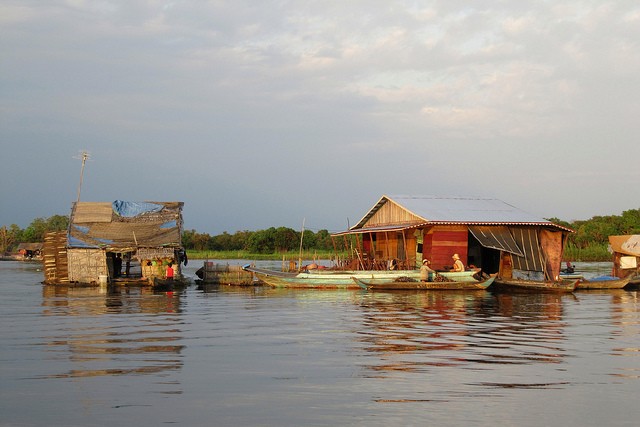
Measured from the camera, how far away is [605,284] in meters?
30.3

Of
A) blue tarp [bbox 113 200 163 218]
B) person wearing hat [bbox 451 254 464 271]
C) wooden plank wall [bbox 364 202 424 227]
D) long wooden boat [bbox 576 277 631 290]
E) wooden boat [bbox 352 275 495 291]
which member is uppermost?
blue tarp [bbox 113 200 163 218]

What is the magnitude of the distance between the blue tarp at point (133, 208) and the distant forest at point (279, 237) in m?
26.5

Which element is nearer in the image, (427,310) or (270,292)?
(427,310)

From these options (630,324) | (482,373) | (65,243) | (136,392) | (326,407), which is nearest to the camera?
(326,407)

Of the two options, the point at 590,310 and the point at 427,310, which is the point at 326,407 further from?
the point at 590,310

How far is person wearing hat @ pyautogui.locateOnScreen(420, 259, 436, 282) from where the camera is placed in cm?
2827

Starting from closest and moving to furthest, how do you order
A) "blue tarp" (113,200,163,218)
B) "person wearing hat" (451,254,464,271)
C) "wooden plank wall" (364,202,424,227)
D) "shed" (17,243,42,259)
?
"person wearing hat" (451,254,464,271), "wooden plank wall" (364,202,424,227), "blue tarp" (113,200,163,218), "shed" (17,243,42,259)

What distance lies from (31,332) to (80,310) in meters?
5.36

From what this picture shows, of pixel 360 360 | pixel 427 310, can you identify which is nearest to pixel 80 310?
pixel 427 310

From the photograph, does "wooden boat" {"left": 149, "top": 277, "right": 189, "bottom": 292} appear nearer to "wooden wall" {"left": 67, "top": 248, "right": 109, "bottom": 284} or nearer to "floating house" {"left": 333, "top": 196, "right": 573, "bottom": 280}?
"wooden wall" {"left": 67, "top": 248, "right": 109, "bottom": 284}

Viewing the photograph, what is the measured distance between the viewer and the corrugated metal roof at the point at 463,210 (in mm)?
29938

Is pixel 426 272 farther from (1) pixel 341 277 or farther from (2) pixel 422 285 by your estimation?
(1) pixel 341 277

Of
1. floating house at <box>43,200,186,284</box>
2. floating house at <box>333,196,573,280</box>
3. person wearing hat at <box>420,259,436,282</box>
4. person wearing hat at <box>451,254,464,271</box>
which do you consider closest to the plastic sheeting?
floating house at <box>333,196,573,280</box>

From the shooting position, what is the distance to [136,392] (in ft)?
29.1
